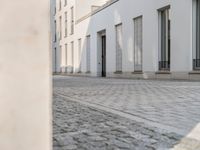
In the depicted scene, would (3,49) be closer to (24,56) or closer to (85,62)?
(24,56)

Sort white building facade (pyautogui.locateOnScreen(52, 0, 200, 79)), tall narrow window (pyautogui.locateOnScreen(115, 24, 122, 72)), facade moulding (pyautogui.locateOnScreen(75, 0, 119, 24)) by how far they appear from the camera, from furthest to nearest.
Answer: facade moulding (pyautogui.locateOnScreen(75, 0, 119, 24)) < tall narrow window (pyautogui.locateOnScreen(115, 24, 122, 72)) < white building facade (pyautogui.locateOnScreen(52, 0, 200, 79))

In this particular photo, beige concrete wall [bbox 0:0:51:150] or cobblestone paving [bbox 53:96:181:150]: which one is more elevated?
beige concrete wall [bbox 0:0:51:150]

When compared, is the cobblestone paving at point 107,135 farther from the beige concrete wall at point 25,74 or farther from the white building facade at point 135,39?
the white building facade at point 135,39

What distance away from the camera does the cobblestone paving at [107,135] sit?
3.24 meters

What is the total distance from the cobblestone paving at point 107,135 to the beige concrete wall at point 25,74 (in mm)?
2211

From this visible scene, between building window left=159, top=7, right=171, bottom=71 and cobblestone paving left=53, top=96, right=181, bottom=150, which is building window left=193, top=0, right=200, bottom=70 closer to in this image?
building window left=159, top=7, right=171, bottom=71

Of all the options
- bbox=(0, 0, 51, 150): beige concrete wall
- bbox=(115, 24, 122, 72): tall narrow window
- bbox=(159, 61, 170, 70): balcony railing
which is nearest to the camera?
bbox=(0, 0, 51, 150): beige concrete wall

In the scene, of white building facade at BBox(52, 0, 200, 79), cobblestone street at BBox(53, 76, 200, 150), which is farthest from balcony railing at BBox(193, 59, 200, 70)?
cobblestone street at BBox(53, 76, 200, 150)

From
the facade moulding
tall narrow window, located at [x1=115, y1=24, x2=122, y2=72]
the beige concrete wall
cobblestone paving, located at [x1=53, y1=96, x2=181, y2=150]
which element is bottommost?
cobblestone paving, located at [x1=53, y1=96, x2=181, y2=150]

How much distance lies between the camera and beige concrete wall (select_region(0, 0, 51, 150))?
3.23 feet

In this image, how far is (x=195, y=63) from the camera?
1498cm

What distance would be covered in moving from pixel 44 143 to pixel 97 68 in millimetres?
26560

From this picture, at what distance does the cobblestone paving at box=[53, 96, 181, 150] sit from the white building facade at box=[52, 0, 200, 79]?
1035 centimetres

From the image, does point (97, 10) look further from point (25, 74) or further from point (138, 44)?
point (25, 74)
